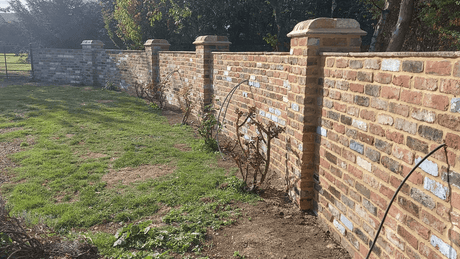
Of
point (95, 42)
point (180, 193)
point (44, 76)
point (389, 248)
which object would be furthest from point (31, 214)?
point (44, 76)

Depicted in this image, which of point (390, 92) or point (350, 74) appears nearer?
point (390, 92)

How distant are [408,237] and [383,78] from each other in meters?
1.12

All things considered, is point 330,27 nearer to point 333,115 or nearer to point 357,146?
point 333,115

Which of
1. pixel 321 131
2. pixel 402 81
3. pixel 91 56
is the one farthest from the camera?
pixel 91 56

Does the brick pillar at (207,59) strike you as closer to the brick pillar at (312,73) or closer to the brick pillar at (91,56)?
the brick pillar at (312,73)

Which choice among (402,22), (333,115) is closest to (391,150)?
(333,115)

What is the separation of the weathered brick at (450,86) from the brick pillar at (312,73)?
64.2 inches

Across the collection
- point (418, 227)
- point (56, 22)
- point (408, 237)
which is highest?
point (56, 22)

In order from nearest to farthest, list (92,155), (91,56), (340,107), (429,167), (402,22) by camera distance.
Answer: (429,167) → (340,107) → (92,155) → (402,22) → (91,56)

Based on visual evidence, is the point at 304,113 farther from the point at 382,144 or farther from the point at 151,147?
the point at 151,147

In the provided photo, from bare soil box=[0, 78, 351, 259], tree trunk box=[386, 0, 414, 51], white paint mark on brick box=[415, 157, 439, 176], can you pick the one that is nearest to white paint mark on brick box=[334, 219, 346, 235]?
bare soil box=[0, 78, 351, 259]

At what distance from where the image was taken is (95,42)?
52.9ft

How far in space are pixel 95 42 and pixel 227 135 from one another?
11.3 m

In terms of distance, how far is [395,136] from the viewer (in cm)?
254
